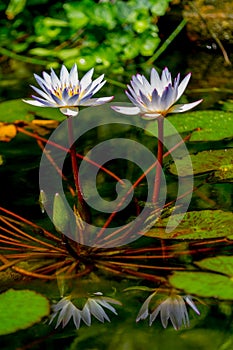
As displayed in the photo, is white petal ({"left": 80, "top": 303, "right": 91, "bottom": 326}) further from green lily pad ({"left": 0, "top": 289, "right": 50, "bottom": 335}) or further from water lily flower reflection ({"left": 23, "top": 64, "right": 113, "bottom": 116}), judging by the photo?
water lily flower reflection ({"left": 23, "top": 64, "right": 113, "bottom": 116})

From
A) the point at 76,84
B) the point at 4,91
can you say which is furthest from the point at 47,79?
the point at 4,91

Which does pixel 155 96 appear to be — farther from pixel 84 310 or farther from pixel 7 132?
pixel 7 132

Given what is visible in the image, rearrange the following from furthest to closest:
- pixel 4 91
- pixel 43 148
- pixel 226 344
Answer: pixel 4 91 < pixel 43 148 < pixel 226 344

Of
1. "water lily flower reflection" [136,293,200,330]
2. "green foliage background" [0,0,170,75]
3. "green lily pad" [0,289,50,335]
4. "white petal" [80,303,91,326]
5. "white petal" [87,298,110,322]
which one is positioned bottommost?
"green foliage background" [0,0,170,75]

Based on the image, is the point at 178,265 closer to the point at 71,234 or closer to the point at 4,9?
the point at 71,234

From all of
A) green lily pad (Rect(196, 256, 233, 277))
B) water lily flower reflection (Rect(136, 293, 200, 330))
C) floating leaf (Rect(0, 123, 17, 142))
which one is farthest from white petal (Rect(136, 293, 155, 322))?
floating leaf (Rect(0, 123, 17, 142))
